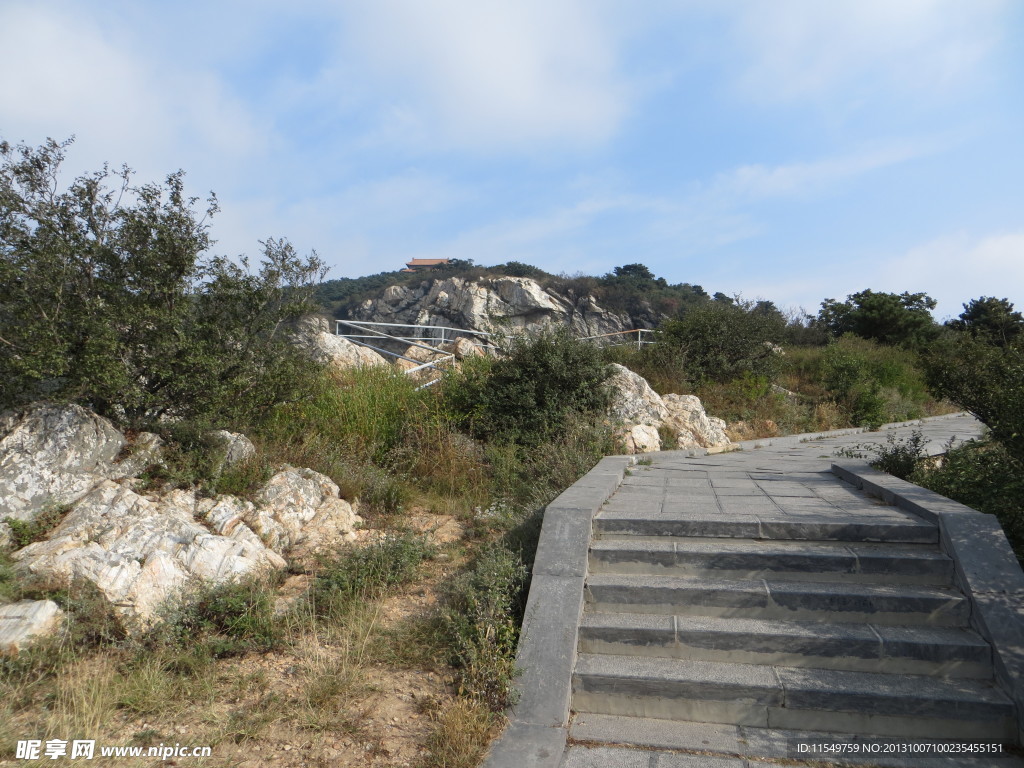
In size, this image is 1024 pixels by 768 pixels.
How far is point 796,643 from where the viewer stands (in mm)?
3629

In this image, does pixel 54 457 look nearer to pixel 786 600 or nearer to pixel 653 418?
pixel 786 600

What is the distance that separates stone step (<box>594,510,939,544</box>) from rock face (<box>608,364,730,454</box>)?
3694 mm

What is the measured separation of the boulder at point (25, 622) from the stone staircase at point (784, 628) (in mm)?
3023

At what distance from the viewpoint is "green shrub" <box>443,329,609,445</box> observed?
26.9ft

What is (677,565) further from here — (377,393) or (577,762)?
(377,393)

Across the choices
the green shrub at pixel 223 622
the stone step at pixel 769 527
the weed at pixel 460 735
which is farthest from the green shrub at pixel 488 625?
the green shrub at pixel 223 622

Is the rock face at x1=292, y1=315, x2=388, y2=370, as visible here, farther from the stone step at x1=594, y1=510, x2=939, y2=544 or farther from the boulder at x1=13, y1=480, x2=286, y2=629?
the stone step at x1=594, y1=510, x2=939, y2=544

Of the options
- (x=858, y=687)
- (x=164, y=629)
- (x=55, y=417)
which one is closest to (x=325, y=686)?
(x=164, y=629)

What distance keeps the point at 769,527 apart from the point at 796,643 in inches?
39.1

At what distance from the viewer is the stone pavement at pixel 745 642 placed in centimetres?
323

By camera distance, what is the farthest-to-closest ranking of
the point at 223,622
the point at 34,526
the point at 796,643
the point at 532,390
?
the point at 532,390, the point at 34,526, the point at 223,622, the point at 796,643

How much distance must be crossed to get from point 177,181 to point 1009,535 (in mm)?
6977

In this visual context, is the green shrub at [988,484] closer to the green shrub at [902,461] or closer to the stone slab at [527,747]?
the green shrub at [902,461]

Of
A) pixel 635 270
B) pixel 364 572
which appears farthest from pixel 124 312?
pixel 635 270
